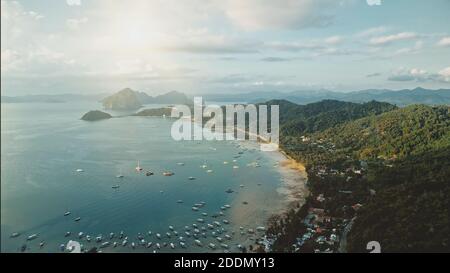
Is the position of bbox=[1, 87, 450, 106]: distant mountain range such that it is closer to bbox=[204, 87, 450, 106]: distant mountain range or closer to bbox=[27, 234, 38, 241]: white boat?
bbox=[204, 87, 450, 106]: distant mountain range

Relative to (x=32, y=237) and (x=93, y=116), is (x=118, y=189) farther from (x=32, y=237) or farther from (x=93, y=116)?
(x=93, y=116)

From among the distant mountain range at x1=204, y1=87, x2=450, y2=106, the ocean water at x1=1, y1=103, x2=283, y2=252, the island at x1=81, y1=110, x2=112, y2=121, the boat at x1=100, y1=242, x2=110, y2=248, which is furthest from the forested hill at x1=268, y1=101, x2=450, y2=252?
the distant mountain range at x1=204, y1=87, x2=450, y2=106

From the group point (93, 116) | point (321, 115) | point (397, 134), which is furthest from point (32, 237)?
point (93, 116)

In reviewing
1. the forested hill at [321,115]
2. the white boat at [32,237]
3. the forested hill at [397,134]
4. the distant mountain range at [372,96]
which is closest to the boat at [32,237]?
the white boat at [32,237]

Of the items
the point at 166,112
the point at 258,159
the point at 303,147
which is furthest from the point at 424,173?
the point at 166,112

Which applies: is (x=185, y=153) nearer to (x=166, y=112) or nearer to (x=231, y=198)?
(x=231, y=198)

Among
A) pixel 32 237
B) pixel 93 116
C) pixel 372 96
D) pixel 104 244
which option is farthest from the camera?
pixel 372 96
